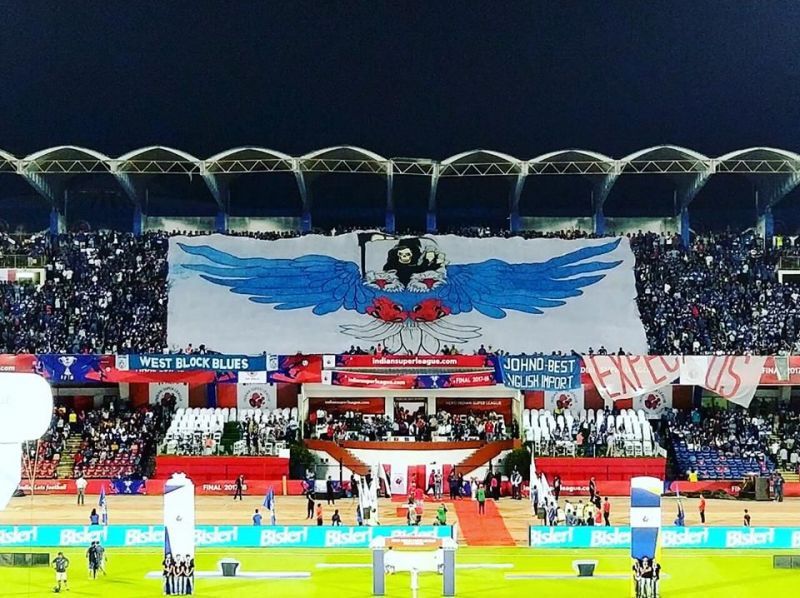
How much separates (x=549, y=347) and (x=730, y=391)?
371 inches

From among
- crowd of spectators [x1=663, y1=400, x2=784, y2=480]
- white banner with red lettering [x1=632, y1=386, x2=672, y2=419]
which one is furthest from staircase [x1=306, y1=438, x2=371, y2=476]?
crowd of spectators [x1=663, y1=400, x2=784, y2=480]

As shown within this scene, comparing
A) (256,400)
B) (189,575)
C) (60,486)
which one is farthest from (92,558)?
(256,400)

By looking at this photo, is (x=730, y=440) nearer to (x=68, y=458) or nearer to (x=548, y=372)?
(x=548, y=372)

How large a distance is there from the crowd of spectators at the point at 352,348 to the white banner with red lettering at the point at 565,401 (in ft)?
9.05

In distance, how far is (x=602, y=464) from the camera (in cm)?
4078

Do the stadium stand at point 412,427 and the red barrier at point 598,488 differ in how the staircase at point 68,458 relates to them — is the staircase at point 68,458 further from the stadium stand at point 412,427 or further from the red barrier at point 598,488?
the red barrier at point 598,488

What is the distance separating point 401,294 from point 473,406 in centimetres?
822

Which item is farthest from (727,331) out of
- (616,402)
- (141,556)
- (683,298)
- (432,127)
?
(141,556)

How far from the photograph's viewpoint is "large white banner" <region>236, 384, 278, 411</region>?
45875 millimetres

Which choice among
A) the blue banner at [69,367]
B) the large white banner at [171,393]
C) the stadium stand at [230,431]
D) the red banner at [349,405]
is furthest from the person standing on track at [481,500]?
the blue banner at [69,367]

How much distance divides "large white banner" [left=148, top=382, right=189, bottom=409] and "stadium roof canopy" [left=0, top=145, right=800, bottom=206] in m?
11.9

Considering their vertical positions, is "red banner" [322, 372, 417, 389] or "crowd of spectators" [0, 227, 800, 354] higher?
"crowd of spectators" [0, 227, 800, 354]

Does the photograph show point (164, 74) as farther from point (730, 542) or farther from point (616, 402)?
point (730, 542)

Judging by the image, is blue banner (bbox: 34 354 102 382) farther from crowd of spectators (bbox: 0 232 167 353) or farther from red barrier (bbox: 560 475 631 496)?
red barrier (bbox: 560 475 631 496)
